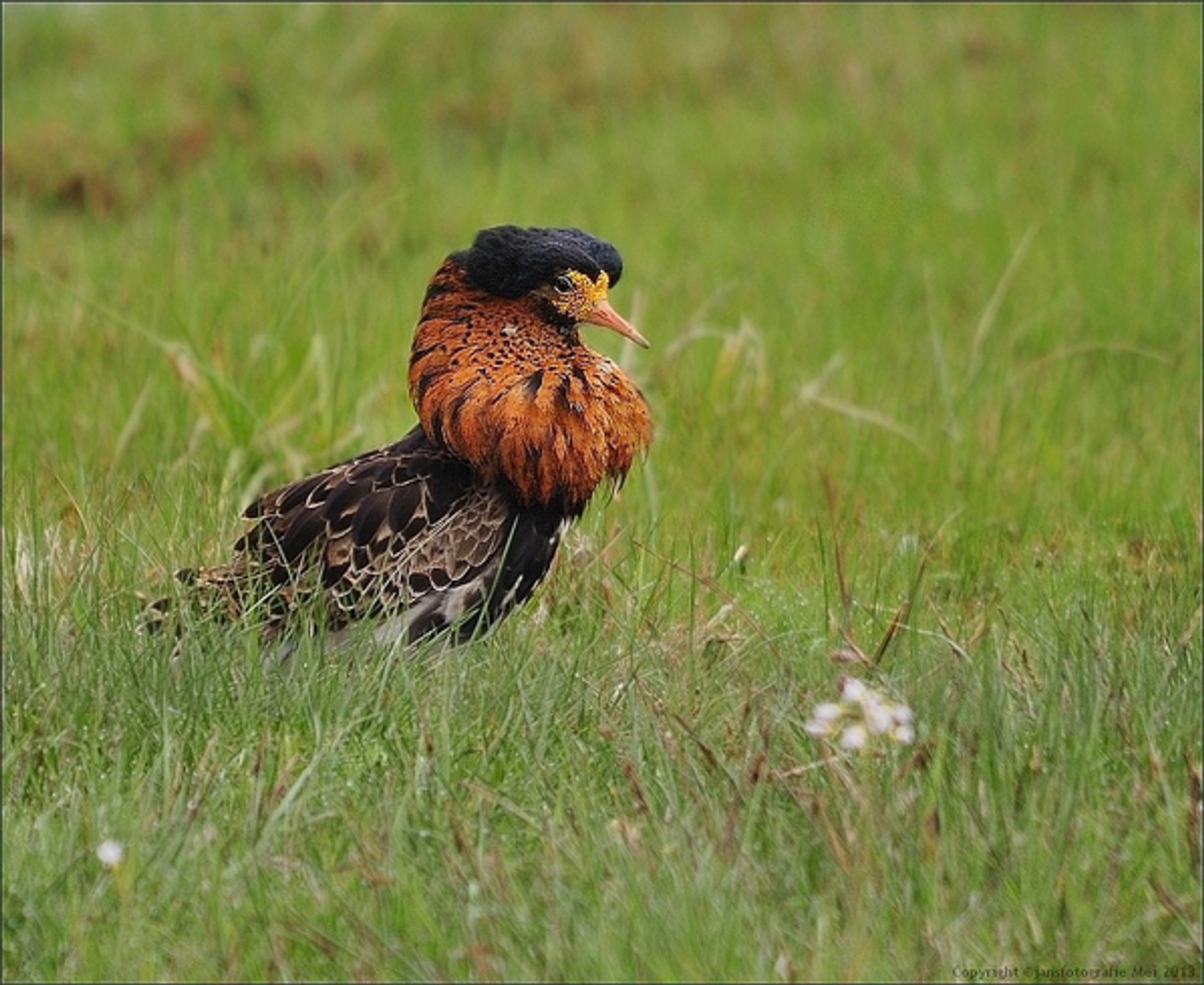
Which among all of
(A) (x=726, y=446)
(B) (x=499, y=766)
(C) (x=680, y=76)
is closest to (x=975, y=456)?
(A) (x=726, y=446)

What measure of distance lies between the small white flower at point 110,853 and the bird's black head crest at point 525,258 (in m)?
2.08

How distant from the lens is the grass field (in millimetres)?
3982

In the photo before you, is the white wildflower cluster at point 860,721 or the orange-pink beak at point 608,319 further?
the orange-pink beak at point 608,319

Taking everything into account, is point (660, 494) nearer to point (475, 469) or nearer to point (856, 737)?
point (475, 469)

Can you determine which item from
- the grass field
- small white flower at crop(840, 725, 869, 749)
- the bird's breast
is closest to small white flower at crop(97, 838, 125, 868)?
the grass field

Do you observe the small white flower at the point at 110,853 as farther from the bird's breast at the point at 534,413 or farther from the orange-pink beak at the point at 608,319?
the orange-pink beak at the point at 608,319

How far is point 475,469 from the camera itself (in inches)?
222

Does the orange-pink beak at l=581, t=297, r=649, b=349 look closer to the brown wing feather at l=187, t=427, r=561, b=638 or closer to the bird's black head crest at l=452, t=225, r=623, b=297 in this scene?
the bird's black head crest at l=452, t=225, r=623, b=297

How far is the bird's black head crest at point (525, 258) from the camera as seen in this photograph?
5629 mm

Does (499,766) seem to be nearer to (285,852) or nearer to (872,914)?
(285,852)

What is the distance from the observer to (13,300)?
912 cm

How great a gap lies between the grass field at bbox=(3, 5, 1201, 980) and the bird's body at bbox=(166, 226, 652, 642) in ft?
0.80

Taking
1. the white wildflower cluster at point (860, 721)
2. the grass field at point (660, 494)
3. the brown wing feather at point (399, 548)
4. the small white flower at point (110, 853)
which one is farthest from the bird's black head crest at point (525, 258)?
the small white flower at point (110, 853)

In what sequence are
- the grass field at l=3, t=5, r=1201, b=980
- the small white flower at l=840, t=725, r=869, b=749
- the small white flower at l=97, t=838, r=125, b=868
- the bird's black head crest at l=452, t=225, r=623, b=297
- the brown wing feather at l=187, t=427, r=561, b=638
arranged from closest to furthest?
the small white flower at l=97, t=838, r=125, b=868 → the grass field at l=3, t=5, r=1201, b=980 → the small white flower at l=840, t=725, r=869, b=749 → the brown wing feather at l=187, t=427, r=561, b=638 → the bird's black head crest at l=452, t=225, r=623, b=297
